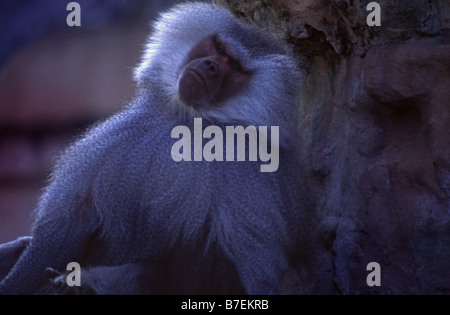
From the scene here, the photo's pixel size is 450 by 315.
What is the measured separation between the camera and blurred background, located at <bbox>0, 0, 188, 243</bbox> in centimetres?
668

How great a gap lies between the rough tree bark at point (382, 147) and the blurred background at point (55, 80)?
123 inches

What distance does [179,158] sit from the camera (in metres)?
3.13

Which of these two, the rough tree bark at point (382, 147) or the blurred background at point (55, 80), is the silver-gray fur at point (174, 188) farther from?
the blurred background at point (55, 80)

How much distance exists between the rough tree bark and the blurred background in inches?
123

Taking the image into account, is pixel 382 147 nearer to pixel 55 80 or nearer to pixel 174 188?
pixel 174 188

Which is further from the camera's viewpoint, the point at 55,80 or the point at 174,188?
the point at 55,80

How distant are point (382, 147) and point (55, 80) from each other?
4203 mm

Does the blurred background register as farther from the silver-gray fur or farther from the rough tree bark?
the silver-gray fur

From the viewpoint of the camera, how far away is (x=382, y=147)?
143 inches

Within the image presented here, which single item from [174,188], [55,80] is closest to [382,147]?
[174,188]

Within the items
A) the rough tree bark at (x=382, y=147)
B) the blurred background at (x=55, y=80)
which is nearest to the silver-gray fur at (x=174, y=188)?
the rough tree bark at (x=382, y=147)

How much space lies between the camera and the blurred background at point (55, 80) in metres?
6.68
